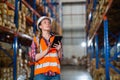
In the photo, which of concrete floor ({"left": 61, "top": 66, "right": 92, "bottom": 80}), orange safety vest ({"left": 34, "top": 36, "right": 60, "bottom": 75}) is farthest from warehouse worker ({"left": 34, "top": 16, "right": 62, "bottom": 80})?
concrete floor ({"left": 61, "top": 66, "right": 92, "bottom": 80})

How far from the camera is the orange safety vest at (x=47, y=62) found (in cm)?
289

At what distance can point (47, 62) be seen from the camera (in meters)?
2.91

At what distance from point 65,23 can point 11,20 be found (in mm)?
18615

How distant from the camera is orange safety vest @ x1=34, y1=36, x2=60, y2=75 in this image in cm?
289

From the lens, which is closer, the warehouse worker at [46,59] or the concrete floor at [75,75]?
the warehouse worker at [46,59]

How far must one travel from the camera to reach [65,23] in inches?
982

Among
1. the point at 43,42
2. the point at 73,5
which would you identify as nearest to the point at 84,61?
the point at 73,5

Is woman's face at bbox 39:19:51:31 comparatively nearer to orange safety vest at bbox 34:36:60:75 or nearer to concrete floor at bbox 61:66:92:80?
orange safety vest at bbox 34:36:60:75

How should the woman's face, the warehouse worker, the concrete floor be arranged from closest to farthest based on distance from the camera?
the warehouse worker → the woman's face → the concrete floor

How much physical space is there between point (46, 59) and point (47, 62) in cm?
4

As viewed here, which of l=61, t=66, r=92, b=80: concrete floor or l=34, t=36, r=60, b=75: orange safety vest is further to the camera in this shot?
l=61, t=66, r=92, b=80: concrete floor

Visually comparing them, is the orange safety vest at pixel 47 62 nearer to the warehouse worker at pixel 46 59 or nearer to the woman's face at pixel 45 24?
the warehouse worker at pixel 46 59

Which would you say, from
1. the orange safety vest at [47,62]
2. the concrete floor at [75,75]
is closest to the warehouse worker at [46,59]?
the orange safety vest at [47,62]

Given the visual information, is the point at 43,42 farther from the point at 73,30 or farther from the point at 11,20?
the point at 73,30
